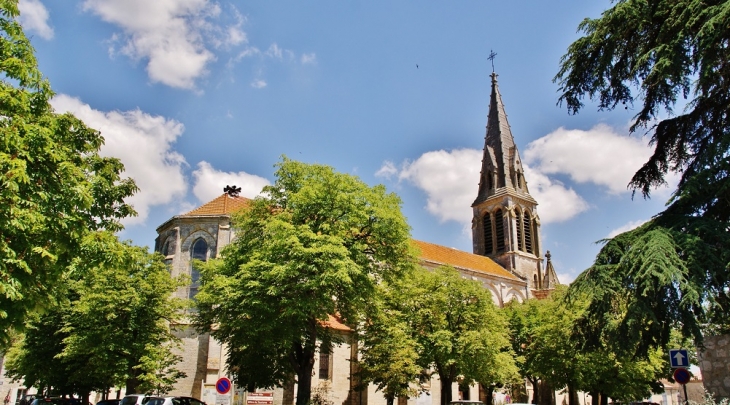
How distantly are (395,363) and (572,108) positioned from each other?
51.2 feet

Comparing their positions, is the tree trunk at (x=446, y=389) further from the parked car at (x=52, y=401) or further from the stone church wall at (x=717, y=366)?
the parked car at (x=52, y=401)

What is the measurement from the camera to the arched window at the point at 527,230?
203 feet

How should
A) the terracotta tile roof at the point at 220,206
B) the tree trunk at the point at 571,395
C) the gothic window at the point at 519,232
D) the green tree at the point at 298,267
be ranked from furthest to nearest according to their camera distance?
the gothic window at the point at 519,232, the terracotta tile roof at the point at 220,206, the tree trunk at the point at 571,395, the green tree at the point at 298,267

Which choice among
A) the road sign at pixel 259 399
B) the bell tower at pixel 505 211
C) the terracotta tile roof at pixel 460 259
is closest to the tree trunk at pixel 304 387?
the road sign at pixel 259 399

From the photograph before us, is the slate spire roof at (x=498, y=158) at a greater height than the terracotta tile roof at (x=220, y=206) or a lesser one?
greater

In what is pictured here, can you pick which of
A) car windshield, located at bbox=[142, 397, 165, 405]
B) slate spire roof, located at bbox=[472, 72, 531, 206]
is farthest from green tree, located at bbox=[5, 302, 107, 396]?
slate spire roof, located at bbox=[472, 72, 531, 206]

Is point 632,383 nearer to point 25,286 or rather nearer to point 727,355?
point 727,355

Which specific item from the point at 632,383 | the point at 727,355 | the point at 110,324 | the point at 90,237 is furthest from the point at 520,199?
the point at 90,237

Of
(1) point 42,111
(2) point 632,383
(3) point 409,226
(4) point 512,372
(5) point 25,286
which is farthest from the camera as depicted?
(2) point 632,383

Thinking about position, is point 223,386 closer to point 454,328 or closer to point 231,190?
point 454,328

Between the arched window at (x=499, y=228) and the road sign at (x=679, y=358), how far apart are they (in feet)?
156

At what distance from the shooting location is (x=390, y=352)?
25672 mm

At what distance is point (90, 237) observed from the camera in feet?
33.9

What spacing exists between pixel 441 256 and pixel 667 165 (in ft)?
135
